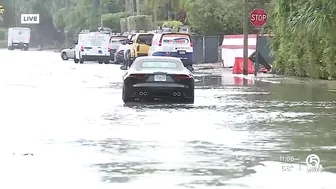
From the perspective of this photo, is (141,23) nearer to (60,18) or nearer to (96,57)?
(96,57)

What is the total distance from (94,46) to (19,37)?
2011 inches

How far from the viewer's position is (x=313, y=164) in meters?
11.6

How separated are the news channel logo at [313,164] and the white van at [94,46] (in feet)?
143

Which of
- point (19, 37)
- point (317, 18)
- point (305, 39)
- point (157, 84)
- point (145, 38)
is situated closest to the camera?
point (157, 84)

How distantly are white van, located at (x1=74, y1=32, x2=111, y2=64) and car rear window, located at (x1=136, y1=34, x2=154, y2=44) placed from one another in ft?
25.6

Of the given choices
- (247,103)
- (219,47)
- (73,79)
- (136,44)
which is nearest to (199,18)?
(219,47)

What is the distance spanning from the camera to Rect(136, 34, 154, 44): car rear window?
47531mm

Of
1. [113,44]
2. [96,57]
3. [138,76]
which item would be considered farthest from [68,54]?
[138,76]

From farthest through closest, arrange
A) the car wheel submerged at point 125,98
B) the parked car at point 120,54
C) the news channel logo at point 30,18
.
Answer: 1. the news channel logo at point 30,18
2. the parked car at point 120,54
3. the car wheel submerged at point 125,98

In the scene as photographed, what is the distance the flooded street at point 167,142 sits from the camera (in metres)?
10.4

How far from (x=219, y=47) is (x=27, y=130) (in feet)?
122

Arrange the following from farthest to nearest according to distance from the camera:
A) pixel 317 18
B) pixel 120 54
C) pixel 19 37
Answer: pixel 19 37 → pixel 120 54 → pixel 317 18

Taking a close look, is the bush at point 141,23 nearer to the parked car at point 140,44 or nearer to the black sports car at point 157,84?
the parked car at point 140,44

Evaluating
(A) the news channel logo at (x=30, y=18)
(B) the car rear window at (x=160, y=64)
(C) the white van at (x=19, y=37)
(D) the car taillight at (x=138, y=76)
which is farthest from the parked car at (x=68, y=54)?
(A) the news channel logo at (x=30, y=18)
